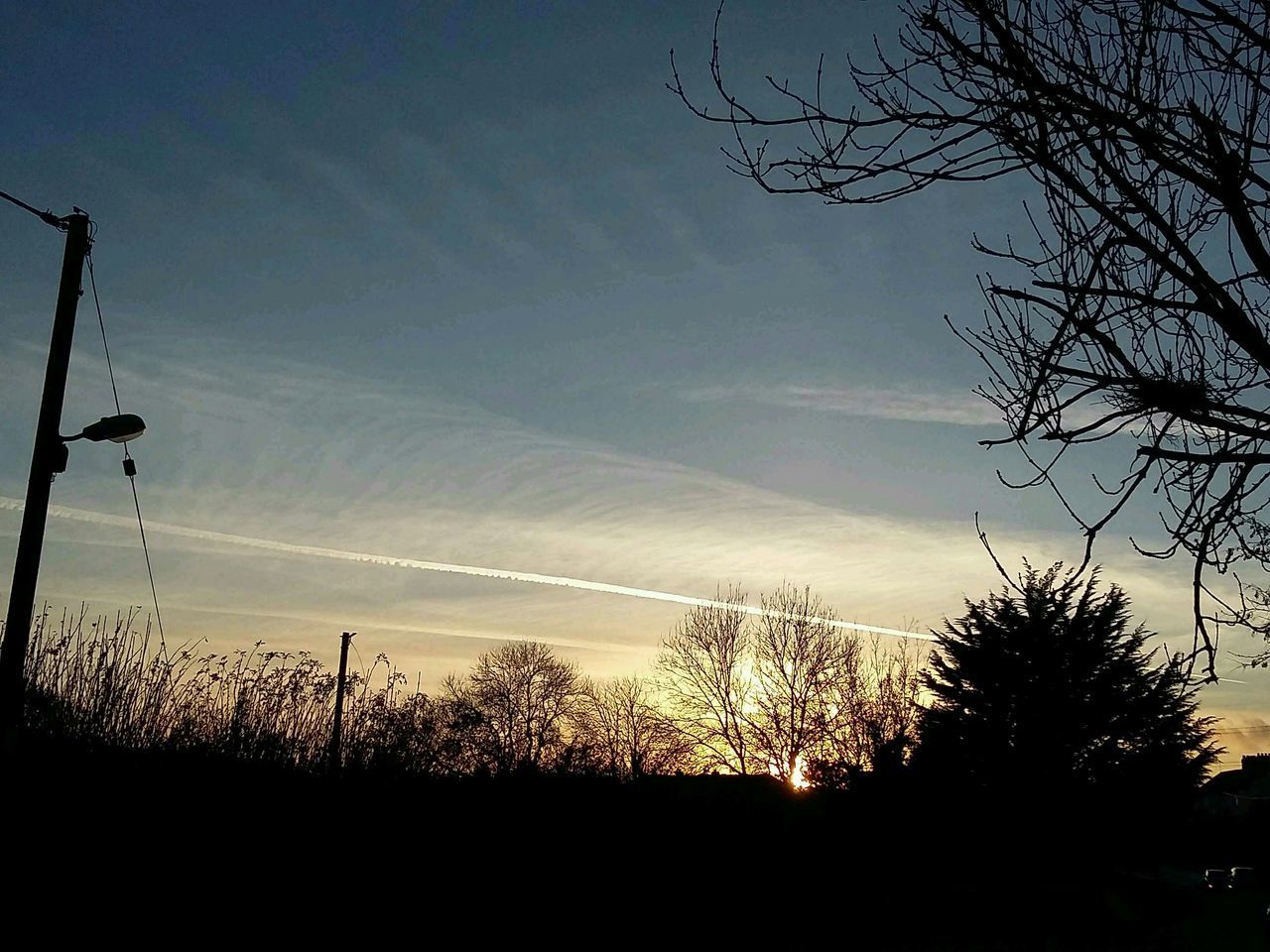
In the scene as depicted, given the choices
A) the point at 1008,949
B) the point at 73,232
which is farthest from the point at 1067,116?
the point at 1008,949

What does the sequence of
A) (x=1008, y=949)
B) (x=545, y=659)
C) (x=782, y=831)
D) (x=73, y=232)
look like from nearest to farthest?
(x=73, y=232), (x=782, y=831), (x=1008, y=949), (x=545, y=659)

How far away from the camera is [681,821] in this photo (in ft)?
36.6

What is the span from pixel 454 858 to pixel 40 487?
459 cm

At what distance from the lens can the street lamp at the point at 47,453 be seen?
7.13 metres

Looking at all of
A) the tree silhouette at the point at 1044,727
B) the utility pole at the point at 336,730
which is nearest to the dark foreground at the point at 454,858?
the utility pole at the point at 336,730

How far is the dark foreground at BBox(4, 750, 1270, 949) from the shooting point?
6.21 metres

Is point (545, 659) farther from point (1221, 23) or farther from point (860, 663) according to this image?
point (1221, 23)

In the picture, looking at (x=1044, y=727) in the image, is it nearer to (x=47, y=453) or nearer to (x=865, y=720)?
(x=865, y=720)

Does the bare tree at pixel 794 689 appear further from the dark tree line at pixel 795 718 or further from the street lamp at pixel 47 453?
the street lamp at pixel 47 453

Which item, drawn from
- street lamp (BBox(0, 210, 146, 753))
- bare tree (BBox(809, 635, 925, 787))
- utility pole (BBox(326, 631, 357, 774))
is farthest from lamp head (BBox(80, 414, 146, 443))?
bare tree (BBox(809, 635, 925, 787))

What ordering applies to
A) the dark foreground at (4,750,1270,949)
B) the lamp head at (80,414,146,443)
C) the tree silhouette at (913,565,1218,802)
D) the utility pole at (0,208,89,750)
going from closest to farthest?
1. the dark foreground at (4,750,1270,949)
2. the utility pole at (0,208,89,750)
3. the lamp head at (80,414,146,443)
4. the tree silhouette at (913,565,1218,802)

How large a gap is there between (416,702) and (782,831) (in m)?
6.21

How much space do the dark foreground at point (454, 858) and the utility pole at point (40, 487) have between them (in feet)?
2.62

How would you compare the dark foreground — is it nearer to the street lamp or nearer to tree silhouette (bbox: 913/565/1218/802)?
the street lamp
